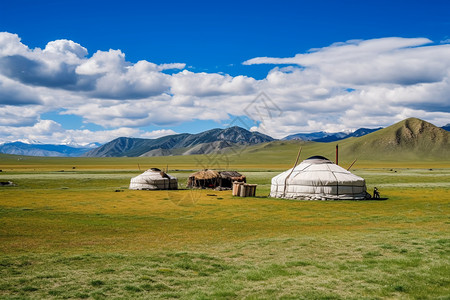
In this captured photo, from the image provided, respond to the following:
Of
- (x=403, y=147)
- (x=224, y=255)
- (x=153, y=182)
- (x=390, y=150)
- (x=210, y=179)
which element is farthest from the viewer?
(x=403, y=147)

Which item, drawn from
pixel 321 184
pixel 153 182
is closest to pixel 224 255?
pixel 321 184

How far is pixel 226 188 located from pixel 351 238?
2733 cm

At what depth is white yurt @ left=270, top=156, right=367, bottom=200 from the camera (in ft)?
91.1

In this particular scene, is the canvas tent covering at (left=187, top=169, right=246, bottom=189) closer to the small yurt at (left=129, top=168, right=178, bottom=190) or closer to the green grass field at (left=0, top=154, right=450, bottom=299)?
the small yurt at (left=129, top=168, right=178, bottom=190)

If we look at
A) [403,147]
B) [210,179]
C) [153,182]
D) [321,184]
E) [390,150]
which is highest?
[403,147]

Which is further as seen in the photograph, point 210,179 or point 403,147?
point 403,147

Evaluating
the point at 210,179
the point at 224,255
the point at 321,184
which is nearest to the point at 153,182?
the point at 210,179

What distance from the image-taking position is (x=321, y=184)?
2777 cm

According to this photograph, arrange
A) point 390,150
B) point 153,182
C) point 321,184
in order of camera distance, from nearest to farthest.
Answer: point 321,184 < point 153,182 < point 390,150

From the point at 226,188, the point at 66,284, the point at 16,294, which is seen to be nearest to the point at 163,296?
the point at 66,284

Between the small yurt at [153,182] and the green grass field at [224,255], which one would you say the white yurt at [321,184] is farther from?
the small yurt at [153,182]

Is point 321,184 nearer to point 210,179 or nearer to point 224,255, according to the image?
point 210,179

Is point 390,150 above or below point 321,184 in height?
above

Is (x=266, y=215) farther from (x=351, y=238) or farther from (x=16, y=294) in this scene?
(x=16, y=294)
